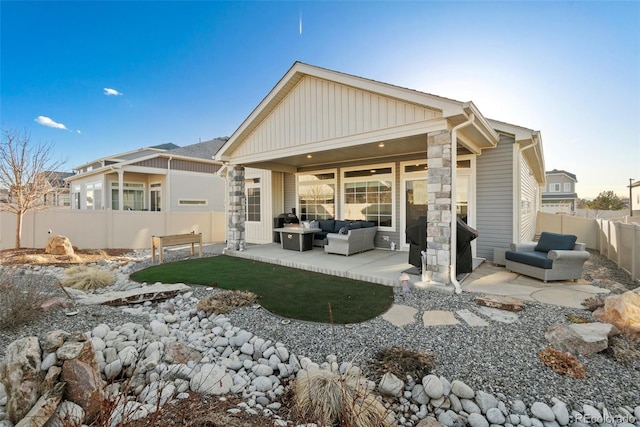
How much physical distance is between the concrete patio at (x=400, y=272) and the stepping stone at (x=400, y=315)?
910mm

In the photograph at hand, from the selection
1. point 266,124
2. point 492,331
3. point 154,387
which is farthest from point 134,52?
point 492,331

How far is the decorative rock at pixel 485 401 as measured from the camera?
218 centimetres

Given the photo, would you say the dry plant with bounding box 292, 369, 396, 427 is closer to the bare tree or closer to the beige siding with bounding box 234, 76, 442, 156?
the beige siding with bounding box 234, 76, 442, 156

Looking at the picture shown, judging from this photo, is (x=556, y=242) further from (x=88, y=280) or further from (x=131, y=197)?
(x=131, y=197)

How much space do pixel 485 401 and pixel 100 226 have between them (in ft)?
38.2

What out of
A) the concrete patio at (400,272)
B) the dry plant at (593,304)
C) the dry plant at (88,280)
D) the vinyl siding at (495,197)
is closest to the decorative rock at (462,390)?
the concrete patio at (400,272)

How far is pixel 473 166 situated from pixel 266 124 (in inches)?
212

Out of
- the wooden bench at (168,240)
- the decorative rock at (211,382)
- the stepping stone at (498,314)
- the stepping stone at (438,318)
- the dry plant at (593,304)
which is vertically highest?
the wooden bench at (168,240)

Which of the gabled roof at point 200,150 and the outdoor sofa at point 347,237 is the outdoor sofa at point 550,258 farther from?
the gabled roof at point 200,150

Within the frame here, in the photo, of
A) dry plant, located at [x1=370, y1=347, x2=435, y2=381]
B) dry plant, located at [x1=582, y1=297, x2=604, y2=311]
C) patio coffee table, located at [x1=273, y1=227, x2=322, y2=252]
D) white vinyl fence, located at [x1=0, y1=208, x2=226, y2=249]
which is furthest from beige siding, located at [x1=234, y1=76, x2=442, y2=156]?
white vinyl fence, located at [x1=0, y1=208, x2=226, y2=249]

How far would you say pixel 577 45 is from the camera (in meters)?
6.39

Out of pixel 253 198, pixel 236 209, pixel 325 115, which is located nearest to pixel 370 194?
pixel 325 115

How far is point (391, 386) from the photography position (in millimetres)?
2305

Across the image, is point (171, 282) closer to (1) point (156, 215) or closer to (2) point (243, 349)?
(2) point (243, 349)
